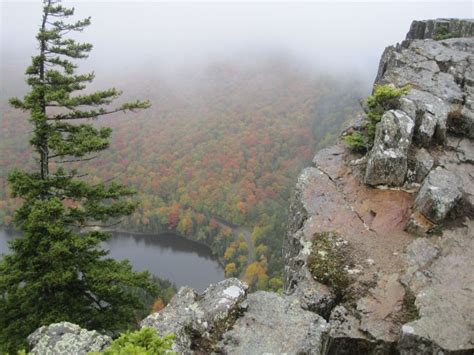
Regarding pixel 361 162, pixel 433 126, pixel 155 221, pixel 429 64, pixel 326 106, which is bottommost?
pixel 155 221

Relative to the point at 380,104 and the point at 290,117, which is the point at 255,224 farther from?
the point at 380,104

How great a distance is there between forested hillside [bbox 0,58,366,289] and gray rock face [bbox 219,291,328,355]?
166 feet

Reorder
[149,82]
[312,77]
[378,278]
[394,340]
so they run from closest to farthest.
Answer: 1. [394,340]
2. [378,278]
3. [312,77]
4. [149,82]

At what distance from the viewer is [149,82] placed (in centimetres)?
17850

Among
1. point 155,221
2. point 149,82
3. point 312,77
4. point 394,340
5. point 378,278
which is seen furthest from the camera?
Answer: point 149,82

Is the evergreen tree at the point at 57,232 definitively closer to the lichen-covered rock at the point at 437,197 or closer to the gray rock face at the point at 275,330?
the gray rock face at the point at 275,330

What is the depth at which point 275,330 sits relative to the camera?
760cm

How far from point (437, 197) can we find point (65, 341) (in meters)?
9.05

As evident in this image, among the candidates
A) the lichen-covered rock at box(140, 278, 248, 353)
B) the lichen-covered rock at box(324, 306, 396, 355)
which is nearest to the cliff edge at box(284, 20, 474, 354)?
the lichen-covered rock at box(324, 306, 396, 355)

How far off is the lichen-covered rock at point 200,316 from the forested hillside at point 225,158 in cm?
5024

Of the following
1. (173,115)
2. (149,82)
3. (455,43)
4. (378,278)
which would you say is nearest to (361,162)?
(378,278)

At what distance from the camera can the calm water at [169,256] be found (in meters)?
67.9

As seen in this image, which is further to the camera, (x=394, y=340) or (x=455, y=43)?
(x=455, y=43)

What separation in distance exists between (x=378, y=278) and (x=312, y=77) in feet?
516
